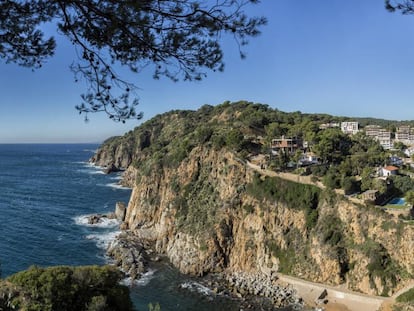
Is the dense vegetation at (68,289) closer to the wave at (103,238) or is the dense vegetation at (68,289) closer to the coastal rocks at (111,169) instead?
the wave at (103,238)

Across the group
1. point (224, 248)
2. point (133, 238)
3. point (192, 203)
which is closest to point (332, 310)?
point (224, 248)

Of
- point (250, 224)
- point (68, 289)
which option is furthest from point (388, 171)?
point (68, 289)

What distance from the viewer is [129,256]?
3152 centimetres

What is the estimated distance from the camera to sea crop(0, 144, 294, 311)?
25.7m

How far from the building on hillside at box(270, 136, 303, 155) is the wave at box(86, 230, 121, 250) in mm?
19740

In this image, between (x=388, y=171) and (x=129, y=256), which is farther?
(x=388, y=171)

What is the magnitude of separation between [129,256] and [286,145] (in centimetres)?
2306

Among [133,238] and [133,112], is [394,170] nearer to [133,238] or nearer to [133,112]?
[133,238]

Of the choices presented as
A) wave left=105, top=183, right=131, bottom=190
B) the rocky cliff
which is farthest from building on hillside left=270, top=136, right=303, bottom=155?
wave left=105, top=183, right=131, bottom=190

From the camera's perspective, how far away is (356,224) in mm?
27281

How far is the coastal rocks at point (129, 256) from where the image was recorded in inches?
1177

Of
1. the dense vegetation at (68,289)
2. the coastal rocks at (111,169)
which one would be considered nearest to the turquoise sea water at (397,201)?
the dense vegetation at (68,289)

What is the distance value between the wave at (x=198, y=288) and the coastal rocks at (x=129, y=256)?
407cm

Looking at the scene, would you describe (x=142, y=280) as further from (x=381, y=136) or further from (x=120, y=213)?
(x=381, y=136)
